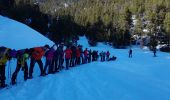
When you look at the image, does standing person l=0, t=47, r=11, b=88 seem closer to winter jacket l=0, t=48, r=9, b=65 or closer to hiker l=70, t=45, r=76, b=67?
winter jacket l=0, t=48, r=9, b=65

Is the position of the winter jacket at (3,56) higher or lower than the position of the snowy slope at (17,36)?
lower

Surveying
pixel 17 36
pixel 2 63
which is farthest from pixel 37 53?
pixel 17 36

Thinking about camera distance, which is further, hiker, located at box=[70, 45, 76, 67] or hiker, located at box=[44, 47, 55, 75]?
hiker, located at box=[70, 45, 76, 67]

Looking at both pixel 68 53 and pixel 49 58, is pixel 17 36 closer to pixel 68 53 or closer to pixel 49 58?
pixel 68 53

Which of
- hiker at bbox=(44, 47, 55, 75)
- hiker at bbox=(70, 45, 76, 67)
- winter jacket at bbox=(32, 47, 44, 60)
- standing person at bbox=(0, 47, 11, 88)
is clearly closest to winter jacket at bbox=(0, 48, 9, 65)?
standing person at bbox=(0, 47, 11, 88)

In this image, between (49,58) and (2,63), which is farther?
(49,58)

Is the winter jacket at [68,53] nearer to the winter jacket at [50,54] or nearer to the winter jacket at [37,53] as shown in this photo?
the winter jacket at [50,54]

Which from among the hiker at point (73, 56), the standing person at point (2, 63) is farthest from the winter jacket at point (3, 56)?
the hiker at point (73, 56)

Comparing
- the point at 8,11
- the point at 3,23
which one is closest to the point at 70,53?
the point at 3,23
